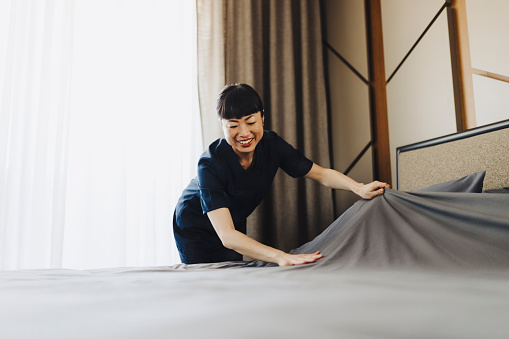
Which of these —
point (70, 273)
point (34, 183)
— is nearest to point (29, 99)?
point (34, 183)

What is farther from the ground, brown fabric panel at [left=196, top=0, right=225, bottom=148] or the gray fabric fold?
brown fabric panel at [left=196, top=0, right=225, bottom=148]

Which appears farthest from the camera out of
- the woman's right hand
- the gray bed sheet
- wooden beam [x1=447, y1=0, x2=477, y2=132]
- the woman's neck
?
wooden beam [x1=447, y1=0, x2=477, y2=132]

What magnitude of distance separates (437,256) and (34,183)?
2035mm

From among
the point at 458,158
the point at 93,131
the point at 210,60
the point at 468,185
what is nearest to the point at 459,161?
the point at 458,158

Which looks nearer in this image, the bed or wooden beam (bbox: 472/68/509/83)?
the bed

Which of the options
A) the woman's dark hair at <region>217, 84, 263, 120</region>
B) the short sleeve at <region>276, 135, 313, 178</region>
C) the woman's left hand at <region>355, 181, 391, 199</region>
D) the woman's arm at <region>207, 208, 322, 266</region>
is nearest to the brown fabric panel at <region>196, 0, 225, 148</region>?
the short sleeve at <region>276, 135, 313, 178</region>

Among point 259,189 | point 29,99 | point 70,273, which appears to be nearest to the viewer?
point 70,273

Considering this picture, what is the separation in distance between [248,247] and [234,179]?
354mm

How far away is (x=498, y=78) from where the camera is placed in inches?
68.1

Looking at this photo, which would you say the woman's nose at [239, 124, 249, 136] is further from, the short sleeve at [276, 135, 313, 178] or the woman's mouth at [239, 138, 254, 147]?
the short sleeve at [276, 135, 313, 178]

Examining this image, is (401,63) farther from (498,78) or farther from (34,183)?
(34,183)

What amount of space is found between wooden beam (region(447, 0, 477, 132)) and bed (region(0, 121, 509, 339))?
360 mm

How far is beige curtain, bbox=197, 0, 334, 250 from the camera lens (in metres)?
2.65

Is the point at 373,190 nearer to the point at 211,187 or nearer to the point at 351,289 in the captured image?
the point at 211,187
